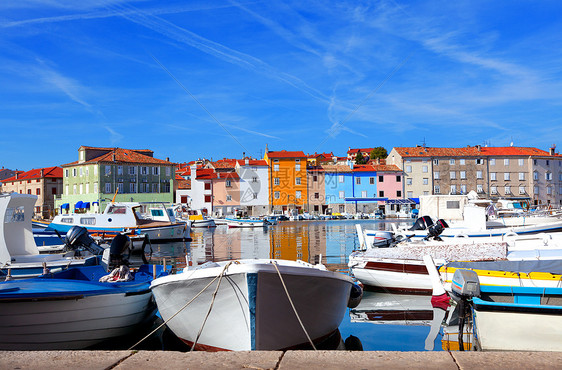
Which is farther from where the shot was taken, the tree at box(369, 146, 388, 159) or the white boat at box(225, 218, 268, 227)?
the tree at box(369, 146, 388, 159)

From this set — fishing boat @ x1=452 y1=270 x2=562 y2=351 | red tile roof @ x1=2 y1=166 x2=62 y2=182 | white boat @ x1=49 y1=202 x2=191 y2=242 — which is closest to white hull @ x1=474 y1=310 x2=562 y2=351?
fishing boat @ x1=452 y1=270 x2=562 y2=351

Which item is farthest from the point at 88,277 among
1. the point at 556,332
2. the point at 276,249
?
the point at 276,249

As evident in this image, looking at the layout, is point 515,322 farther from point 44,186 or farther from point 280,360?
point 44,186

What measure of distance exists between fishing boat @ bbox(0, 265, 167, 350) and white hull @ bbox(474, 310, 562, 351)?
19.9ft

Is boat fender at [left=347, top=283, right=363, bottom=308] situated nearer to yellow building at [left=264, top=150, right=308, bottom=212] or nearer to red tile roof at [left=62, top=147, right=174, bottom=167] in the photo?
red tile roof at [left=62, top=147, right=174, bottom=167]

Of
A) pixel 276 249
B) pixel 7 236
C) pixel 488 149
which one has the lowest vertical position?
pixel 276 249

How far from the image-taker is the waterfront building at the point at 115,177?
236 feet

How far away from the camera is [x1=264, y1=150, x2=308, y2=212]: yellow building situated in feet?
273

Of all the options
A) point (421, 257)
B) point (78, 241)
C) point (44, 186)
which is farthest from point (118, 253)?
point (44, 186)

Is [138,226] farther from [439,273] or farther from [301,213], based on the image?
[301,213]

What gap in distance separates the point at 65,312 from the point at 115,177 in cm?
6768

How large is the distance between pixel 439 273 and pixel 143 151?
74975 millimetres

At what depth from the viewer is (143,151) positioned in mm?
81812

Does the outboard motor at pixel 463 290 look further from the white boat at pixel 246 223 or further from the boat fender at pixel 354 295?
the white boat at pixel 246 223
